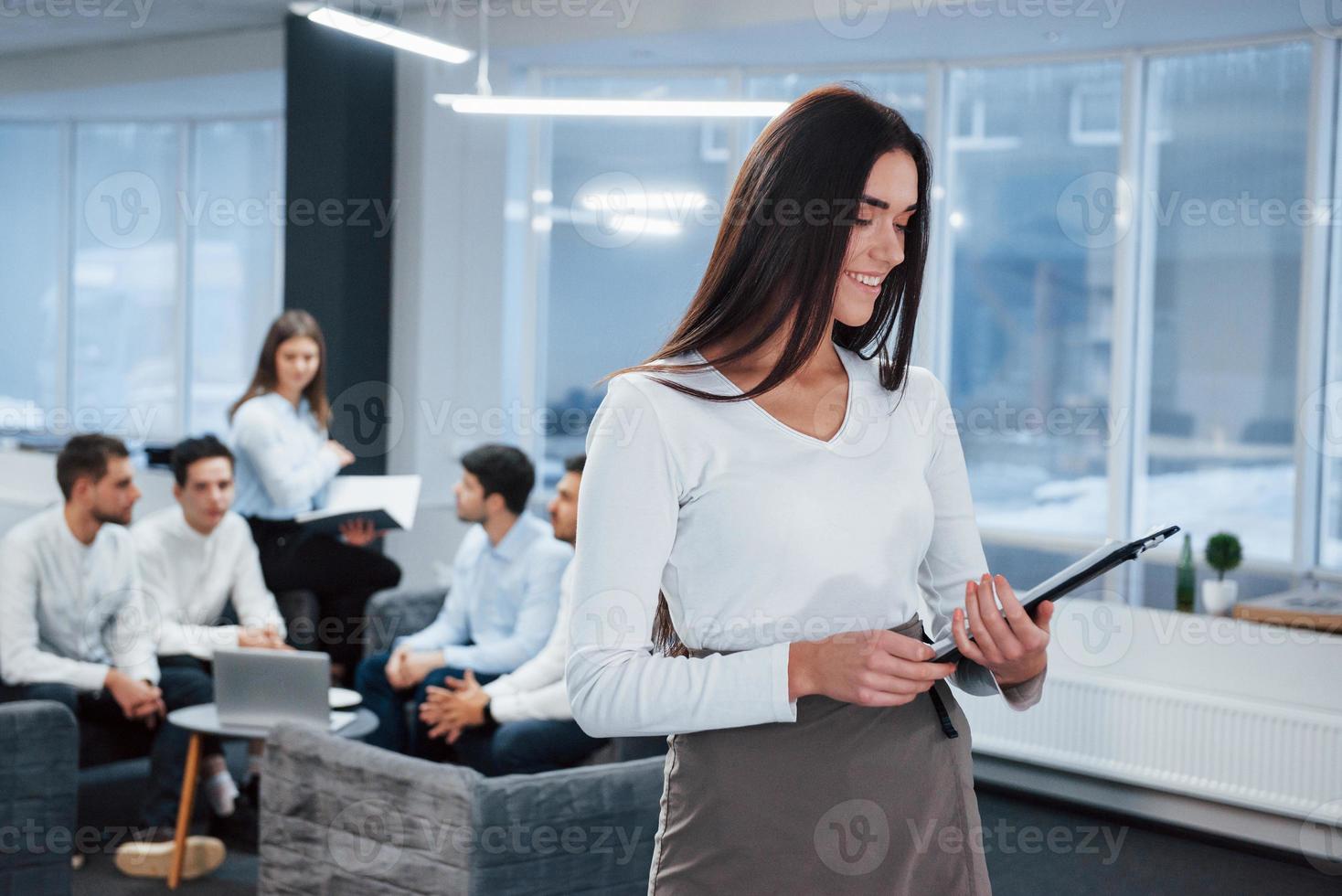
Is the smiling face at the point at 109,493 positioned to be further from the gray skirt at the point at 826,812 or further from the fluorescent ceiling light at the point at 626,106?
the gray skirt at the point at 826,812

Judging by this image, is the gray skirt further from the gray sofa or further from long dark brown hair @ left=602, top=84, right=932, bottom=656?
the gray sofa

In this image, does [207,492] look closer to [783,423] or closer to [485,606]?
[485,606]

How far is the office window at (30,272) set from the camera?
862cm

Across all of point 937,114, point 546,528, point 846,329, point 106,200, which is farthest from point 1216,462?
point 106,200

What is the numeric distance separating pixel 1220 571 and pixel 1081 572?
3.47 meters

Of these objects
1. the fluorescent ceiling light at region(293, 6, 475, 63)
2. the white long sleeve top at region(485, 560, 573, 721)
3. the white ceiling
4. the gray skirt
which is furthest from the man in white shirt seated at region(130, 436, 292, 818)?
the gray skirt

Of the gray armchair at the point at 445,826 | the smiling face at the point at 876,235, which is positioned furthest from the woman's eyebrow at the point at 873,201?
the gray armchair at the point at 445,826

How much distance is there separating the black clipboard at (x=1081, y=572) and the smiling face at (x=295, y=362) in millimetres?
3961

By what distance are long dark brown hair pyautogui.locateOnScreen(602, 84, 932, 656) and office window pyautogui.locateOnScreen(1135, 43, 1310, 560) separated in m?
4.08

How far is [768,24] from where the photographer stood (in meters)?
4.97

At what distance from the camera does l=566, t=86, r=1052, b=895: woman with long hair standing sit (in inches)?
43.2

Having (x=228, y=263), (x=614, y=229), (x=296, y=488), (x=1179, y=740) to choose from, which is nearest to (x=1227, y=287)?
(x=1179, y=740)

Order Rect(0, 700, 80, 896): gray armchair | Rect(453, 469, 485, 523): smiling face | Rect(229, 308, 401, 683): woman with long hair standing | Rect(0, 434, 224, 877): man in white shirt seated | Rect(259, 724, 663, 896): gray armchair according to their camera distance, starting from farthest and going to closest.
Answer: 1. Rect(229, 308, 401, 683): woman with long hair standing
2. Rect(453, 469, 485, 523): smiling face
3. Rect(0, 434, 224, 877): man in white shirt seated
4. Rect(0, 700, 80, 896): gray armchair
5. Rect(259, 724, 663, 896): gray armchair

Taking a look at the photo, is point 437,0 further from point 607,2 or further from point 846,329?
point 846,329
